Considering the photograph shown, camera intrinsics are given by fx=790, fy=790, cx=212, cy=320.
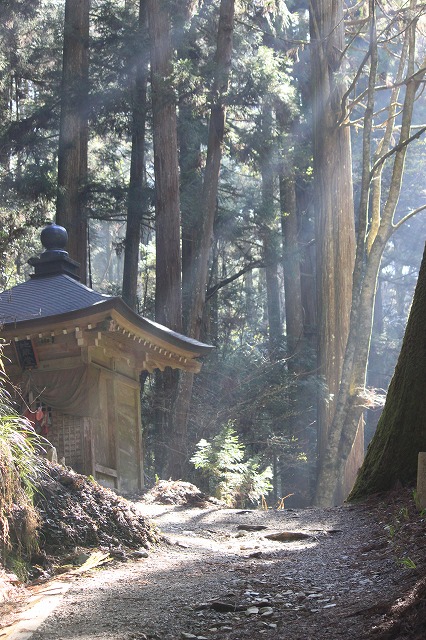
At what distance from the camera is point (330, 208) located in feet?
55.7

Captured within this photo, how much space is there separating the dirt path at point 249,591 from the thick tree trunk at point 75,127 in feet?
42.7

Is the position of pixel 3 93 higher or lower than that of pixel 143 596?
higher

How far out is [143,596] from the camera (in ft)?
15.1

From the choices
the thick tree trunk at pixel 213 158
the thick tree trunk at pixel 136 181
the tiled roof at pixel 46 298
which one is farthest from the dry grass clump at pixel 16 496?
the thick tree trunk at pixel 136 181

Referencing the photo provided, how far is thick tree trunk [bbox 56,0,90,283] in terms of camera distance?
19062 millimetres

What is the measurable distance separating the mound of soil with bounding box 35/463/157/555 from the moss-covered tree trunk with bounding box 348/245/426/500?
2147mm

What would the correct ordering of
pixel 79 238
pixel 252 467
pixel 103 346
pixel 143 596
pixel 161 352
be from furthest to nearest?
pixel 79 238 → pixel 252 467 → pixel 161 352 → pixel 103 346 → pixel 143 596

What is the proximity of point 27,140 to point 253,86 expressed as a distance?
6427 mm

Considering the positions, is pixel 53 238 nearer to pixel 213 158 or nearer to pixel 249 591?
pixel 213 158

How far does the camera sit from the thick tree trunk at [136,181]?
20.5 metres

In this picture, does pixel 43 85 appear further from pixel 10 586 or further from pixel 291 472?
pixel 10 586

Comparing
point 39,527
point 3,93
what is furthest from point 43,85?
point 39,527

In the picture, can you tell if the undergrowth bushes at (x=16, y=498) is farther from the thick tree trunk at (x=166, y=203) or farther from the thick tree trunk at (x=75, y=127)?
the thick tree trunk at (x=75, y=127)

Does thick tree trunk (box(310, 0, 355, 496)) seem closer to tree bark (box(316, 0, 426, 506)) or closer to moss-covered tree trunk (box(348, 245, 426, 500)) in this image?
tree bark (box(316, 0, 426, 506))
